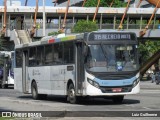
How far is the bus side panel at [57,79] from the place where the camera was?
23.3 meters

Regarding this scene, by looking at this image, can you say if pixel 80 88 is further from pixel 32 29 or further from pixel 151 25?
pixel 151 25

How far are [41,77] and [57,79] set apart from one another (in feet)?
6.48

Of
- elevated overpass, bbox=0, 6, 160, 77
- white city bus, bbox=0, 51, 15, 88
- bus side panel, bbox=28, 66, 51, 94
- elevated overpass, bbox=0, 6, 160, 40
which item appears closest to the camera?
bus side panel, bbox=28, 66, 51, 94

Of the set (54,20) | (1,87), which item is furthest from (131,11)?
(1,87)

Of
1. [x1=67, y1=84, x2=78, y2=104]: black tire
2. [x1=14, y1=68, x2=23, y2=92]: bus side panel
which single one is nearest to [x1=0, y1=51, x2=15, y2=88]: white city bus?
[x1=14, y1=68, x2=23, y2=92]: bus side panel

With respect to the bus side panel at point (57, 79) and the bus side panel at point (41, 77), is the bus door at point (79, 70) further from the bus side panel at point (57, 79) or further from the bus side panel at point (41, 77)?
the bus side panel at point (41, 77)

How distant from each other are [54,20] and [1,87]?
181ft

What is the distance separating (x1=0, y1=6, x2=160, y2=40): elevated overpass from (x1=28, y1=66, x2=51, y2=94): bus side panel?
171ft

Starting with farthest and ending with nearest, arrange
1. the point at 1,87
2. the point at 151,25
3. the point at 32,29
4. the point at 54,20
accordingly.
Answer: the point at 54,20 → the point at 151,25 → the point at 32,29 → the point at 1,87

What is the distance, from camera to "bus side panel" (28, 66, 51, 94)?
25.0 m

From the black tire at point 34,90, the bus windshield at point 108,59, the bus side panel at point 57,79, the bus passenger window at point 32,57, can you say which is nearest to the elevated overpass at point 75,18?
the bus passenger window at point 32,57

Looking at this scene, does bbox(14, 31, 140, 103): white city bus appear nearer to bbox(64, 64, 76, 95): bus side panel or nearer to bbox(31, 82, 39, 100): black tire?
bbox(64, 64, 76, 95): bus side panel

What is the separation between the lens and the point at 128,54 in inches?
848

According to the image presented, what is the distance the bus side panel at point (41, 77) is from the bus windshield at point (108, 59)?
13.7ft
